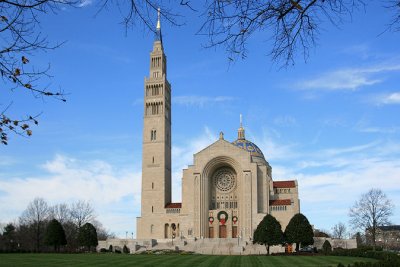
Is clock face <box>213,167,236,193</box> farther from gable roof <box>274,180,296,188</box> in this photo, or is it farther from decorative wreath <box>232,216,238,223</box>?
gable roof <box>274,180,296,188</box>

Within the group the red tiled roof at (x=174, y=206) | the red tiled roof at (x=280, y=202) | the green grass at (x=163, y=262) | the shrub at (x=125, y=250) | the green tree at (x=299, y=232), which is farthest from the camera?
the red tiled roof at (x=174, y=206)

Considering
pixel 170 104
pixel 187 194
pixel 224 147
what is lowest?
pixel 187 194

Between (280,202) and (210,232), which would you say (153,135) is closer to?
(210,232)

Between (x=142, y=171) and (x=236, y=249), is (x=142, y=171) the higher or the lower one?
the higher one

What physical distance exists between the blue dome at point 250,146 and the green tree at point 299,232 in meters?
36.6

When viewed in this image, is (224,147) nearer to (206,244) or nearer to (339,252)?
(206,244)

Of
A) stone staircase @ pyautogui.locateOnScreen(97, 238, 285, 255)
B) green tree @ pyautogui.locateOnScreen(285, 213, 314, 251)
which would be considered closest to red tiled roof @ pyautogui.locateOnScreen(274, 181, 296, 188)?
stone staircase @ pyautogui.locateOnScreen(97, 238, 285, 255)

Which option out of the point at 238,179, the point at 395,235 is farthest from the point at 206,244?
the point at 395,235

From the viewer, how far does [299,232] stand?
180 feet

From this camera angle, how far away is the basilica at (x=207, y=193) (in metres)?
73.2

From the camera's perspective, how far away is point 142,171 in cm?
8006

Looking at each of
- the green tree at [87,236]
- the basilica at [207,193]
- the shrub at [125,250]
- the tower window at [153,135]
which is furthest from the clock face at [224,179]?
the green tree at [87,236]

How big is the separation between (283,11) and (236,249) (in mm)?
57095

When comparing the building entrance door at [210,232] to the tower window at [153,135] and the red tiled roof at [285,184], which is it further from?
the tower window at [153,135]
